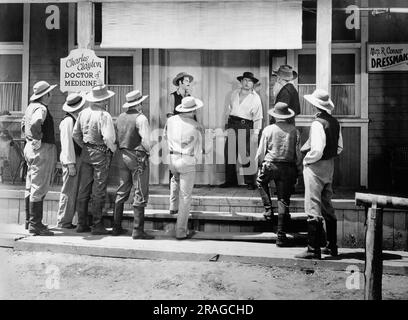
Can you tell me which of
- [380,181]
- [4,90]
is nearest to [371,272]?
[380,181]

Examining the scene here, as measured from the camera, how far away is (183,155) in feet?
23.4

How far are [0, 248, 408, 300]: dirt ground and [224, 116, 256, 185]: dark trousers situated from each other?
9.55 ft

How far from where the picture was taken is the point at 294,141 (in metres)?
7.01

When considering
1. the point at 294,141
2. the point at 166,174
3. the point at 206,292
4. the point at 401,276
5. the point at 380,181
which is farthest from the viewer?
the point at 166,174

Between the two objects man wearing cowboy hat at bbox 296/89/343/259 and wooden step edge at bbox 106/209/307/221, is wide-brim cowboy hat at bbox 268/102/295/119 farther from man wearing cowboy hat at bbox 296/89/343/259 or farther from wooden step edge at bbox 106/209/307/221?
wooden step edge at bbox 106/209/307/221

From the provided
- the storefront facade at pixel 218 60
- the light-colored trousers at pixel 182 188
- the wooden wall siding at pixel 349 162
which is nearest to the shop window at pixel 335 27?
the storefront facade at pixel 218 60

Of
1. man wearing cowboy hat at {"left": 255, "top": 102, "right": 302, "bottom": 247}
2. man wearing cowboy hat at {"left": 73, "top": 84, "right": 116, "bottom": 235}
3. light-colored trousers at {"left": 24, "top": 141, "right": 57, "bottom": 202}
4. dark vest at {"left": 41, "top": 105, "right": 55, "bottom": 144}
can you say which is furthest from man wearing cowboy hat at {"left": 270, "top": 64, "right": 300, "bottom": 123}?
light-colored trousers at {"left": 24, "top": 141, "right": 57, "bottom": 202}

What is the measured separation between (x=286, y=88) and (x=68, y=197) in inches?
156

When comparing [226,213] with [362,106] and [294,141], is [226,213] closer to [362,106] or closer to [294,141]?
[294,141]

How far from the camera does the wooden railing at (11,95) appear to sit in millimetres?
9859

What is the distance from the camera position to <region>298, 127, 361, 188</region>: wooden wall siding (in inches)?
355

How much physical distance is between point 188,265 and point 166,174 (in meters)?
3.38

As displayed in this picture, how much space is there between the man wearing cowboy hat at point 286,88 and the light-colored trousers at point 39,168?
3.85m

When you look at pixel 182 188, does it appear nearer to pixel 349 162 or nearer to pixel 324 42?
pixel 324 42
